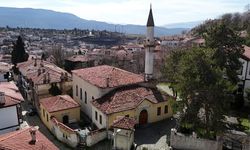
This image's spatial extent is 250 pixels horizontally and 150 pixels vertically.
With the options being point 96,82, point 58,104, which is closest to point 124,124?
point 96,82

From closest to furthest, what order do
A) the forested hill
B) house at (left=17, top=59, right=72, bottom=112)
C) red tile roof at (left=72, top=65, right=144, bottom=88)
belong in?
red tile roof at (left=72, top=65, right=144, bottom=88)
the forested hill
house at (left=17, top=59, right=72, bottom=112)

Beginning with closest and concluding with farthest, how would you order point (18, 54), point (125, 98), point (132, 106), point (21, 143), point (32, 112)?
point (21, 143)
point (132, 106)
point (125, 98)
point (32, 112)
point (18, 54)

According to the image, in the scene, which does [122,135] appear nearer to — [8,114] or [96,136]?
[96,136]

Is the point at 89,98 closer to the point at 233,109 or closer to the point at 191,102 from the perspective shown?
the point at 191,102

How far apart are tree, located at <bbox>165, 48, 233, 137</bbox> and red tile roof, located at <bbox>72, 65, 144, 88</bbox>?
31.2 feet

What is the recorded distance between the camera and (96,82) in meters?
34.6

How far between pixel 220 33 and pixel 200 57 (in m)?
9.69

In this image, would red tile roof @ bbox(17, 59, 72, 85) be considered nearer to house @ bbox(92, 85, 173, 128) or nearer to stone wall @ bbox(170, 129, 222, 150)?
house @ bbox(92, 85, 173, 128)

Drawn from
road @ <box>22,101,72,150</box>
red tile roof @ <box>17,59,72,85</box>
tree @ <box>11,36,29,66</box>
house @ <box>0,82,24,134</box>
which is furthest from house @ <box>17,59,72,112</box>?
tree @ <box>11,36,29,66</box>

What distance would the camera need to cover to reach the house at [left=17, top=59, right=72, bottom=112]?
4050 cm

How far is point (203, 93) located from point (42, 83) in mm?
23337

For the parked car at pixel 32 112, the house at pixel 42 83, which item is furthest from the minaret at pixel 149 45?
the parked car at pixel 32 112

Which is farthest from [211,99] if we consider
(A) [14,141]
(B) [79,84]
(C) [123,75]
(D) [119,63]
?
(D) [119,63]

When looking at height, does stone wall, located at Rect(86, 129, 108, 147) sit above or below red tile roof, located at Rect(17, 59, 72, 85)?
below
